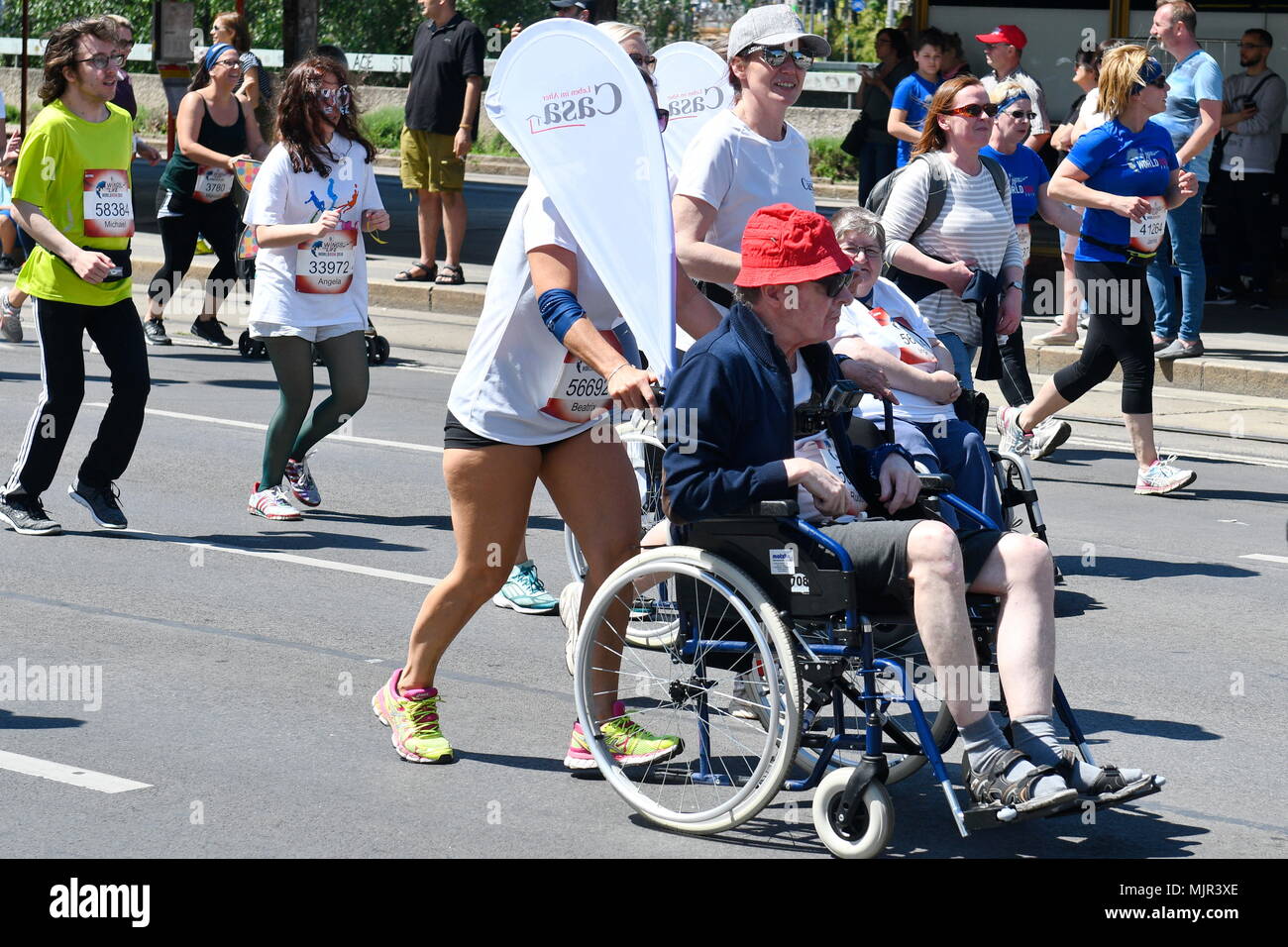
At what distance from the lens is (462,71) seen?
16.5 meters

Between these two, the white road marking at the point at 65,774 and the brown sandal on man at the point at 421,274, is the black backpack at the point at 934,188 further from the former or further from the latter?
the brown sandal on man at the point at 421,274

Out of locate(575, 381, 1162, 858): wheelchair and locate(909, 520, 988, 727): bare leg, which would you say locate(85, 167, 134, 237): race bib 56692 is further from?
locate(909, 520, 988, 727): bare leg

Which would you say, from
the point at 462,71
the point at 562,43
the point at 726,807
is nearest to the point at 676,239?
the point at 562,43

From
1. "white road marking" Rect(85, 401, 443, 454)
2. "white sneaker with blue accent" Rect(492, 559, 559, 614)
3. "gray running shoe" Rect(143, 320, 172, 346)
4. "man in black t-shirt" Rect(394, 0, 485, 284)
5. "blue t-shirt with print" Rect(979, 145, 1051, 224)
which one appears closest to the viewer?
"white sneaker with blue accent" Rect(492, 559, 559, 614)

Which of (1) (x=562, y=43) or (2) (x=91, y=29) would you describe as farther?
(2) (x=91, y=29)

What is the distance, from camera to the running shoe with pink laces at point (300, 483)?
8.99 metres

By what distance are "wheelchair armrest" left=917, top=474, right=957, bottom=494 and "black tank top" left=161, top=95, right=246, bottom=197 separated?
9627 mm

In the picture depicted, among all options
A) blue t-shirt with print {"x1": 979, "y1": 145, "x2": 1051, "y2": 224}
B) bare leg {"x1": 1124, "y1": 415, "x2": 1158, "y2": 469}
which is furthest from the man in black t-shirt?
bare leg {"x1": 1124, "y1": 415, "x2": 1158, "y2": 469}

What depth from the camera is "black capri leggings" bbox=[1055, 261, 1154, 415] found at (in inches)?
365

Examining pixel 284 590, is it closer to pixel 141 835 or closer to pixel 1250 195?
pixel 141 835

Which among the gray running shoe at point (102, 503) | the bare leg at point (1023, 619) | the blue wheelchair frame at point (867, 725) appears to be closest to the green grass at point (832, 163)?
the gray running shoe at point (102, 503)

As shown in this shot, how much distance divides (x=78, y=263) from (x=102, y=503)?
1100 mm

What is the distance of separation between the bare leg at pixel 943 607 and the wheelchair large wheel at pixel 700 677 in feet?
1.14
